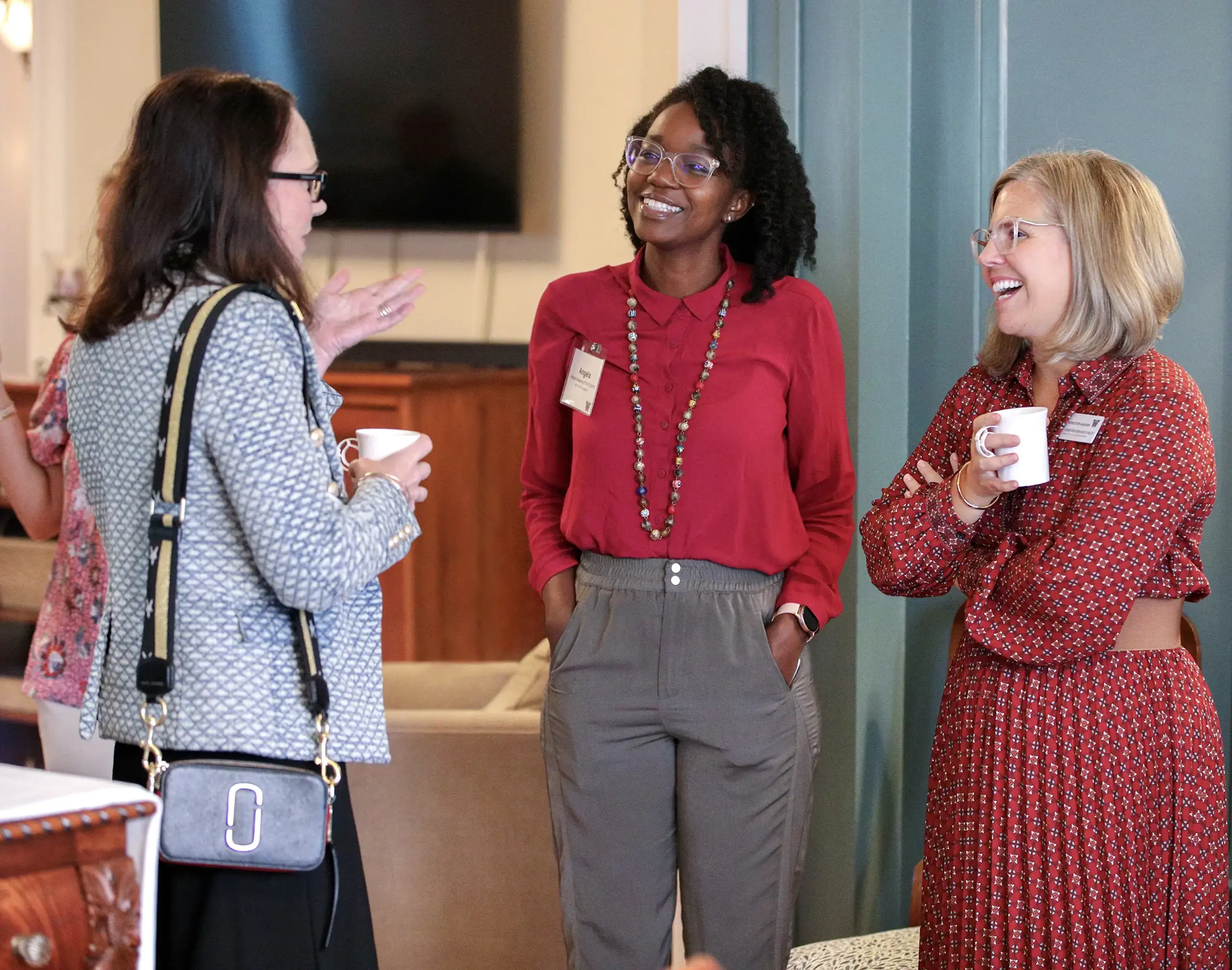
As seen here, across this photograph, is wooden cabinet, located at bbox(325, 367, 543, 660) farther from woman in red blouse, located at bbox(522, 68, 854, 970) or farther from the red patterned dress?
the red patterned dress

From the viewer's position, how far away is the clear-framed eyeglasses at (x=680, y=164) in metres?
2.30

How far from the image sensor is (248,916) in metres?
1.59

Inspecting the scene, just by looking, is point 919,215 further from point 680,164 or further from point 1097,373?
point 1097,373

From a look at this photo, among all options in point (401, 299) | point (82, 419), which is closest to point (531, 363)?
point (401, 299)

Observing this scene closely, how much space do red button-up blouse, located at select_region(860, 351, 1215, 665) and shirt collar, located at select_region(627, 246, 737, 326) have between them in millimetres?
495

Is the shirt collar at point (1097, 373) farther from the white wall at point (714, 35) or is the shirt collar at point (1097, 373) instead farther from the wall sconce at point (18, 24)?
the wall sconce at point (18, 24)

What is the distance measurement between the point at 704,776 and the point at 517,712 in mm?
952

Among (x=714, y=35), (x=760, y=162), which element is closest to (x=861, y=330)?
(x=760, y=162)

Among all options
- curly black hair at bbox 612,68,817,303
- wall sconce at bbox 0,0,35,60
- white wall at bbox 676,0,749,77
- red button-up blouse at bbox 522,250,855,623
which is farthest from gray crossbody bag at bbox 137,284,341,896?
wall sconce at bbox 0,0,35,60

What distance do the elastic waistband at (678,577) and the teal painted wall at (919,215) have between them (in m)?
0.82

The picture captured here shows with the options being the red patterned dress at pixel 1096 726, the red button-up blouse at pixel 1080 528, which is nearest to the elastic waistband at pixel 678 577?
the red button-up blouse at pixel 1080 528

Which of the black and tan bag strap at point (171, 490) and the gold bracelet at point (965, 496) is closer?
the black and tan bag strap at point (171, 490)

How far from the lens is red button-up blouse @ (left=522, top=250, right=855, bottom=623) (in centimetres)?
226

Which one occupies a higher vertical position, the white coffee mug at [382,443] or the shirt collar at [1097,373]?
the shirt collar at [1097,373]
